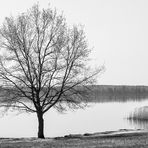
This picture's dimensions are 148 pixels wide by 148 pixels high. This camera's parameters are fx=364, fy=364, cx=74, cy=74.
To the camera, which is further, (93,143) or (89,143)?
(89,143)

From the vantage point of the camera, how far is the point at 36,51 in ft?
95.8

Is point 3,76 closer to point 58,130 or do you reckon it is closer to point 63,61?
point 63,61

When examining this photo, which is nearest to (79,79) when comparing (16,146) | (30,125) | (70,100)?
(70,100)

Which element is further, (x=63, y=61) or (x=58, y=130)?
(x=58, y=130)

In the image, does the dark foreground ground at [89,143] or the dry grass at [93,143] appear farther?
the dark foreground ground at [89,143]

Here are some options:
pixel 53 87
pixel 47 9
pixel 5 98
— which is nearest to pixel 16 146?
pixel 5 98

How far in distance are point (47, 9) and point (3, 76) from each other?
651 cm

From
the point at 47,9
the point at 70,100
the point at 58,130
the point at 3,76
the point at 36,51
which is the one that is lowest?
the point at 58,130

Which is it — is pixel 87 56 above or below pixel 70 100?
above

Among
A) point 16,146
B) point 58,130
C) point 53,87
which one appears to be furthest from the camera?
point 58,130

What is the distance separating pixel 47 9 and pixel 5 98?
7.96 m

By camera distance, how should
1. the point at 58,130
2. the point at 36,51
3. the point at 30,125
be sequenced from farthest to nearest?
the point at 30,125 < the point at 58,130 < the point at 36,51

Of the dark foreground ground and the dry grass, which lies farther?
the dark foreground ground

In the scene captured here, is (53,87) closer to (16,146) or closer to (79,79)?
(79,79)
